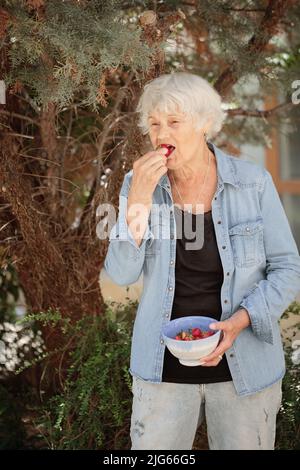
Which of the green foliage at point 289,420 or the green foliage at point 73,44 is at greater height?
the green foliage at point 73,44

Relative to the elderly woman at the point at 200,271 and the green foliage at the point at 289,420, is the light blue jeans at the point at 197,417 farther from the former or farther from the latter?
the green foliage at the point at 289,420

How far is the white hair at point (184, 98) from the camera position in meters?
2.23

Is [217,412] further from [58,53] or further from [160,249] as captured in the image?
[58,53]

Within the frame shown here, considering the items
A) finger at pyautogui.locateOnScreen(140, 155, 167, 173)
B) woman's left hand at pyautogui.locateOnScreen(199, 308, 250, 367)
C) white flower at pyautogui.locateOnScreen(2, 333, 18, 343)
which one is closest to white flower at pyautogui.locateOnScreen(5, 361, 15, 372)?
white flower at pyautogui.locateOnScreen(2, 333, 18, 343)

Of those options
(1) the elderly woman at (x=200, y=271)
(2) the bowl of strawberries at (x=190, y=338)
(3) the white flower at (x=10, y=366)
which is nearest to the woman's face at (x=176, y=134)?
(1) the elderly woman at (x=200, y=271)

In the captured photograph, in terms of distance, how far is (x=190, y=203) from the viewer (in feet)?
7.61

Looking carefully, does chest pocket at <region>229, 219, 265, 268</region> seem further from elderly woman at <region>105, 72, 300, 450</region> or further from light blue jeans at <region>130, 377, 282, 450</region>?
light blue jeans at <region>130, 377, 282, 450</region>

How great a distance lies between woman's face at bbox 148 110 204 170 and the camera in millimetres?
2229

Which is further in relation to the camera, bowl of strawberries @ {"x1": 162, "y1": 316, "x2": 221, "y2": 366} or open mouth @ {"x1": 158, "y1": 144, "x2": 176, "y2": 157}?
open mouth @ {"x1": 158, "y1": 144, "x2": 176, "y2": 157}

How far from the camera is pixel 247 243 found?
2244mm

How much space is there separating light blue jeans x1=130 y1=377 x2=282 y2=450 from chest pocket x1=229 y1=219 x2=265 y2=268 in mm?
367

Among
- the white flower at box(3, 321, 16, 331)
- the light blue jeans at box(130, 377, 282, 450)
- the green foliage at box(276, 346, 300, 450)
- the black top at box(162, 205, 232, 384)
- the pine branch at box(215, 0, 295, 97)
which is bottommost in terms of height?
the green foliage at box(276, 346, 300, 450)

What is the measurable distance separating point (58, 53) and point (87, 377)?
1.38m
